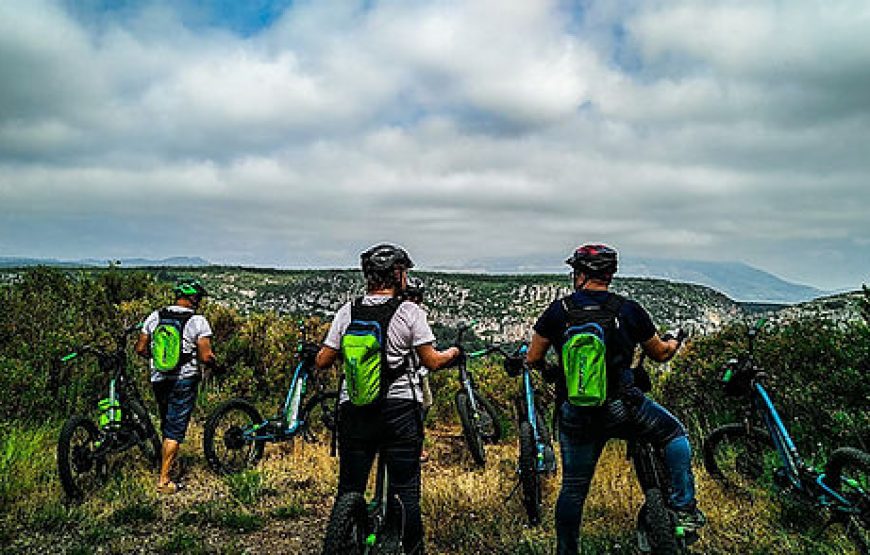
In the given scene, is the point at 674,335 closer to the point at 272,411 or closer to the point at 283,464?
the point at 283,464

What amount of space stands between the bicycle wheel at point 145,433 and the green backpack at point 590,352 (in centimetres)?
531

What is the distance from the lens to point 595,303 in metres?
3.79

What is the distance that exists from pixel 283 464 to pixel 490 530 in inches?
131

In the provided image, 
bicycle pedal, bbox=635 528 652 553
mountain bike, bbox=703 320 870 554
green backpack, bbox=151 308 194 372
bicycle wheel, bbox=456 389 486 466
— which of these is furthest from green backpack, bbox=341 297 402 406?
bicycle wheel, bbox=456 389 486 466

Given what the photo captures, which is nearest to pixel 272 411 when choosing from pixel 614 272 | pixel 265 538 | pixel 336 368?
pixel 336 368

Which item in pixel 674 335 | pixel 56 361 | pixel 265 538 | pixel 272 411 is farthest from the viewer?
pixel 272 411

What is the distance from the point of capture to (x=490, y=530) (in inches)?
206

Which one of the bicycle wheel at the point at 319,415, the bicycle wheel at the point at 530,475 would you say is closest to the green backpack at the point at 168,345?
the bicycle wheel at the point at 319,415

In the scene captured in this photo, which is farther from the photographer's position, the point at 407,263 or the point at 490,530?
the point at 490,530

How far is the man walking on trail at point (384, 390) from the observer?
3.69 meters

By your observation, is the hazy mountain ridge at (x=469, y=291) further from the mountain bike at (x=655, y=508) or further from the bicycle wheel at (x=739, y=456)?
the mountain bike at (x=655, y=508)

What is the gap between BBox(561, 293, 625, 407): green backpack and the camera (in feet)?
11.8

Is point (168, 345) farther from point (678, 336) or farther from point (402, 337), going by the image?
point (678, 336)

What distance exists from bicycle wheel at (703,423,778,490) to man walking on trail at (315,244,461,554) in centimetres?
361
